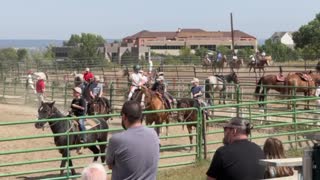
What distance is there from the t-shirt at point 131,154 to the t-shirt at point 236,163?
0.58 meters

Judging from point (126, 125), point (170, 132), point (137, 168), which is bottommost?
point (170, 132)

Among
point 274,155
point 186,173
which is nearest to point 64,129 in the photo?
point 186,173

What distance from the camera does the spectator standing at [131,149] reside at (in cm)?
538

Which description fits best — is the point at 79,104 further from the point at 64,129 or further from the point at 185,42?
the point at 185,42

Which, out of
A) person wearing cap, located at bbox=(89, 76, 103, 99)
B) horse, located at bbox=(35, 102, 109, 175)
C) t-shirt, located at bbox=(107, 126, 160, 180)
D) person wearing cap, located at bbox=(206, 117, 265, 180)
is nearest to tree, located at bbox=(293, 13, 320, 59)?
person wearing cap, located at bbox=(89, 76, 103, 99)

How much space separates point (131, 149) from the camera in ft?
17.7

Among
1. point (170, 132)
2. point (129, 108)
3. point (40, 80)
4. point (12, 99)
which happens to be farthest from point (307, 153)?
point (12, 99)

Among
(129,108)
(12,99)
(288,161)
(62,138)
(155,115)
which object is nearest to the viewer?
(288,161)

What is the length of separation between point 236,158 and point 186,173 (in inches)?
265

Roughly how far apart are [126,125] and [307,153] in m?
1.87

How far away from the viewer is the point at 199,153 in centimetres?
1293

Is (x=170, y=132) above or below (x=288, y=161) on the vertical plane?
below

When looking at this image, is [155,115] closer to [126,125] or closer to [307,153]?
[126,125]

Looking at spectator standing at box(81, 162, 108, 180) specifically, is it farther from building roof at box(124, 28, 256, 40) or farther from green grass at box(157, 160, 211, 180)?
building roof at box(124, 28, 256, 40)
